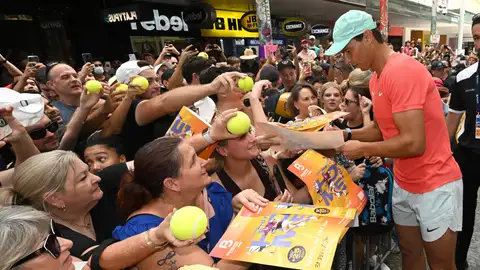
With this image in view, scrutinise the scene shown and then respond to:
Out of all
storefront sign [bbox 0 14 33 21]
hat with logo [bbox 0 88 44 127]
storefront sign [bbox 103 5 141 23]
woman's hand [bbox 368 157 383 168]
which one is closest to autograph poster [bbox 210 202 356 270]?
woman's hand [bbox 368 157 383 168]

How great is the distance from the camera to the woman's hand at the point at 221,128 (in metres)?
1.88

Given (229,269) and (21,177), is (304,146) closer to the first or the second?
(229,269)

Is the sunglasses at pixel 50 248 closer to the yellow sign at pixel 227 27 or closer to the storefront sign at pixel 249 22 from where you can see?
the storefront sign at pixel 249 22

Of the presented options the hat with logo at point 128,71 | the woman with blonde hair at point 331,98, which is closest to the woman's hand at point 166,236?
the hat with logo at point 128,71

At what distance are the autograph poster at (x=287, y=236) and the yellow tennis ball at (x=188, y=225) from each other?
377mm

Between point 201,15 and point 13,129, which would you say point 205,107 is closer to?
point 13,129

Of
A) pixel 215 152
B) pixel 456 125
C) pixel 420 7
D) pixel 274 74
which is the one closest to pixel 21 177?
pixel 215 152

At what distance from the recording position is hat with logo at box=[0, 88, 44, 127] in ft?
7.03

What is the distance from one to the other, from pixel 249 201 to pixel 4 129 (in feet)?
4.92

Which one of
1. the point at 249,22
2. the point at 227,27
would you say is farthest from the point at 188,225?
the point at 227,27

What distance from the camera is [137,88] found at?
2639 mm

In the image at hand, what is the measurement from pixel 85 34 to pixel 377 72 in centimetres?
983

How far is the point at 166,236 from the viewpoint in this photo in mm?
1112

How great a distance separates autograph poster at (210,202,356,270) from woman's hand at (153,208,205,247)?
0.99 ft
